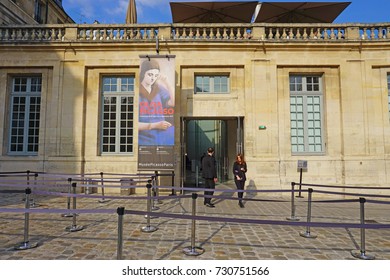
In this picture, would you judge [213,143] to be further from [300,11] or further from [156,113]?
[300,11]

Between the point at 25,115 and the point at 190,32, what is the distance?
24.1 feet

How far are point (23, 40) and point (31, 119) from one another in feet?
10.0

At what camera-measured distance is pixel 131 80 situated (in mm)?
10250

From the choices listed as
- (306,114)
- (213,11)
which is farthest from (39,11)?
(306,114)

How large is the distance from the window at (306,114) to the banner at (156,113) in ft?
15.6

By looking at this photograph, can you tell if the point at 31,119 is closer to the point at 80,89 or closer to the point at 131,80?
the point at 80,89

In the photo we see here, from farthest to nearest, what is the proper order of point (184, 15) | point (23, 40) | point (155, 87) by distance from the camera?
point (184, 15), point (23, 40), point (155, 87)

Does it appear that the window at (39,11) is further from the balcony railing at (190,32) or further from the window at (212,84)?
the window at (212,84)

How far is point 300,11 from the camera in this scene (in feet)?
37.7

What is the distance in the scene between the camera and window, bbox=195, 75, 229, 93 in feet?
32.9

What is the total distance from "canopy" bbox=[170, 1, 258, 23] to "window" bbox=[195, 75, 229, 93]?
349cm

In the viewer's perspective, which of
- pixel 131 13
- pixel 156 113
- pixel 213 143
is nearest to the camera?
Answer: pixel 156 113

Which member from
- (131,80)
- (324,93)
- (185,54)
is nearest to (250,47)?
(185,54)

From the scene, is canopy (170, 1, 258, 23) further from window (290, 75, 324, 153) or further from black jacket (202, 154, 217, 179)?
black jacket (202, 154, 217, 179)
